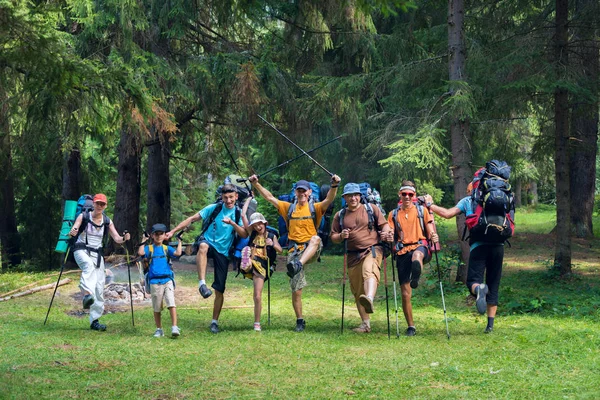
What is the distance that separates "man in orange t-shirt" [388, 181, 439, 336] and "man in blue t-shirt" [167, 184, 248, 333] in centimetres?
223

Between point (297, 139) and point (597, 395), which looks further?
point (297, 139)

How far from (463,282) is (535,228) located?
17.7m

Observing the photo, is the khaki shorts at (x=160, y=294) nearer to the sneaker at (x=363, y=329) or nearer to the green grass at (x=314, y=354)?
the green grass at (x=314, y=354)

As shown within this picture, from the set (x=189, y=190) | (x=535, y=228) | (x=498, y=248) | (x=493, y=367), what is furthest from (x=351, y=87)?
(x=535, y=228)

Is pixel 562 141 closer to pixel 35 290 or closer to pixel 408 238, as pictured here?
pixel 408 238

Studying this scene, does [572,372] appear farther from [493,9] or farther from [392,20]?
[392,20]

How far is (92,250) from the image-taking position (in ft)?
37.4

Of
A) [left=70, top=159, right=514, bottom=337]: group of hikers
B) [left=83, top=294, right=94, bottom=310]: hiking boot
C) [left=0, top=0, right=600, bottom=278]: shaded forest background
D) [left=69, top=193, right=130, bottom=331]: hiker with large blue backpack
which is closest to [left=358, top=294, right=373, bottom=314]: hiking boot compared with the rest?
[left=70, top=159, right=514, bottom=337]: group of hikers

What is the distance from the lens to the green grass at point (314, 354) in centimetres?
737

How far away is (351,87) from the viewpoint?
15.1m

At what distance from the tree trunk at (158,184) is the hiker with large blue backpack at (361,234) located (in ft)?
37.3

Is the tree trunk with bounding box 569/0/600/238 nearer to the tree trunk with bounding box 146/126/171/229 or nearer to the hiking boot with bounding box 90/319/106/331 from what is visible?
the hiking boot with bounding box 90/319/106/331

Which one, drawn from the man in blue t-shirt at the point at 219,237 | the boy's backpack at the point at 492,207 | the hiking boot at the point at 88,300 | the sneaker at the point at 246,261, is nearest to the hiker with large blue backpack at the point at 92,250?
the hiking boot at the point at 88,300

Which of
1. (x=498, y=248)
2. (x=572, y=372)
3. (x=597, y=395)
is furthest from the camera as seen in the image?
(x=498, y=248)
